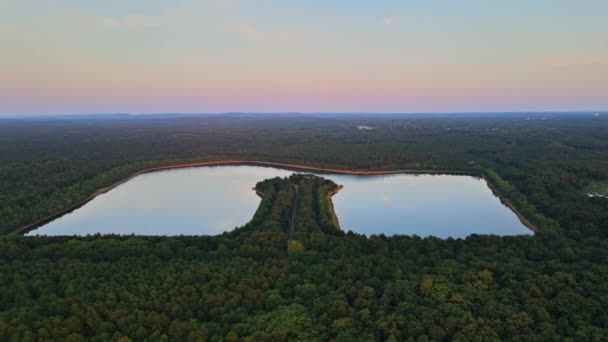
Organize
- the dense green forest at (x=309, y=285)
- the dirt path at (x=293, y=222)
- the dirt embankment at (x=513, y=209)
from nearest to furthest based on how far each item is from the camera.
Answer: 1. the dense green forest at (x=309, y=285)
2. the dirt path at (x=293, y=222)
3. the dirt embankment at (x=513, y=209)

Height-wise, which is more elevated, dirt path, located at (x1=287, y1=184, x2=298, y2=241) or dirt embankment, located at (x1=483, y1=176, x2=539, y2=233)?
dirt path, located at (x1=287, y1=184, x2=298, y2=241)

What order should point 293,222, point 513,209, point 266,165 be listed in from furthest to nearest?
point 266,165, point 513,209, point 293,222

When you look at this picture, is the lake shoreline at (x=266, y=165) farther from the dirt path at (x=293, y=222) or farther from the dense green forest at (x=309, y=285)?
the dirt path at (x=293, y=222)

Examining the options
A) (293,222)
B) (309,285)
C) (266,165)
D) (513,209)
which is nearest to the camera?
(309,285)

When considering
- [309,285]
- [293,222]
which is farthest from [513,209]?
[309,285]

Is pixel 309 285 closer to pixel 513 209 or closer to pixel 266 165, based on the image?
pixel 513 209

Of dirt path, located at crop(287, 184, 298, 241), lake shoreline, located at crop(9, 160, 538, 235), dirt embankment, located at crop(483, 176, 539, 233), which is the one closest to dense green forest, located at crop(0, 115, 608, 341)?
dirt path, located at crop(287, 184, 298, 241)

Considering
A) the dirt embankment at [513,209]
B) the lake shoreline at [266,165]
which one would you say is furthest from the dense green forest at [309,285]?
the lake shoreline at [266,165]

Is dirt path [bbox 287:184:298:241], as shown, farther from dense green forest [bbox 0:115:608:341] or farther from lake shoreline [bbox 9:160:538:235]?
lake shoreline [bbox 9:160:538:235]

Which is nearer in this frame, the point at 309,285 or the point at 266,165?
the point at 309,285

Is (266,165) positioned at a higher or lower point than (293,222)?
higher

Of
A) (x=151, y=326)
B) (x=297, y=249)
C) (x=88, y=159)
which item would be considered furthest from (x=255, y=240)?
(x=88, y=159)
